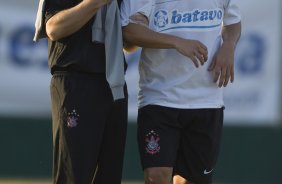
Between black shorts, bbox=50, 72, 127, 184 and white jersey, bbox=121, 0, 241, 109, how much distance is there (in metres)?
0.40

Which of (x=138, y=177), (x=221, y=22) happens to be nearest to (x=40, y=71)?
(x=138, y=177)

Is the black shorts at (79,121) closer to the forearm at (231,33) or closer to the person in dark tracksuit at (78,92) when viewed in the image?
the person in dark tracksuit at (78,92)

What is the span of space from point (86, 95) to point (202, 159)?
3.04ft

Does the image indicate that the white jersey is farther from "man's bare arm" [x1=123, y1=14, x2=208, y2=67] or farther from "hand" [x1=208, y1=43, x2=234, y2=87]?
"man's bare arm" [x1=123, y1=14, x2=208, y2=67]

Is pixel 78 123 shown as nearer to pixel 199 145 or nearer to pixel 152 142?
pixel 152 142

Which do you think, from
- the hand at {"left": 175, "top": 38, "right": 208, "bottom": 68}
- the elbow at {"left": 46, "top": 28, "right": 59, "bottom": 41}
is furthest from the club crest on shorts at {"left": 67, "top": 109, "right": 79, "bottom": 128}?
the hand at {"left": 175, "top": 38, "right": 208, "bottom": 68}

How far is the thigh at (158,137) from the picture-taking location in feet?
14.6

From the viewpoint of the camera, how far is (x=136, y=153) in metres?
7.56

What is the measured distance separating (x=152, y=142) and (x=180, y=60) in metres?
0.50

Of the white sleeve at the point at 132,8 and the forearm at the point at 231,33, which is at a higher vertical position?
the white sleeve at the point at 132,8

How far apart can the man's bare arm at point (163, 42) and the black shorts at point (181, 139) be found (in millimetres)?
387

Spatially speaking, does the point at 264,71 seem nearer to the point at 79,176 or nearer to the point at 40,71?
the point at 40,71

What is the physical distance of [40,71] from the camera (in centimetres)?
711

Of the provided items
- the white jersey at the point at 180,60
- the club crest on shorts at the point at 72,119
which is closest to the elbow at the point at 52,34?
the club crest on shorts at the point at 72,119
